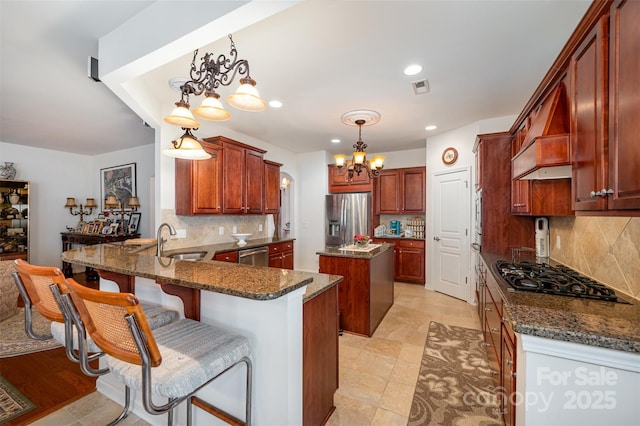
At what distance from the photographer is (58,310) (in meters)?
1.33

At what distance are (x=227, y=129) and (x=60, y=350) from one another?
3297 millimetres

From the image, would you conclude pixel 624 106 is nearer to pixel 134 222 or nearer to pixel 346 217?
pixel 346 217

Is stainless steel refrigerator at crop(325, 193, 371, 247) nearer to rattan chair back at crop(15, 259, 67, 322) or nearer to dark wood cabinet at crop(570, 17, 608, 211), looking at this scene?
dark wood cabinet at crop(570, 17, 608, 211)

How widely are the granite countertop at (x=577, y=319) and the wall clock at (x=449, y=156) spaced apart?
10.5ft

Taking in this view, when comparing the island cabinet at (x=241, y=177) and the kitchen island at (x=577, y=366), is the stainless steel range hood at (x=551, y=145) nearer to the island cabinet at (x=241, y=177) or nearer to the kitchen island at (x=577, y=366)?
the kitchen island at (x=577, y=366)

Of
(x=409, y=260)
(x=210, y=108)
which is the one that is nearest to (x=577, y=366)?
(x=210, y=108)

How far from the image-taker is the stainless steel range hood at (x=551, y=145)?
1.54 meters

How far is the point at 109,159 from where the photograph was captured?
231 inches

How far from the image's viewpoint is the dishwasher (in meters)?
3.76

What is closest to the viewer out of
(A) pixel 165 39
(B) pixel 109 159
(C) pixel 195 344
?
(C) pixel 195 344

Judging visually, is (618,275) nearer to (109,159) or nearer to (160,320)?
(160,320)

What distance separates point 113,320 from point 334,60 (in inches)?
93.7

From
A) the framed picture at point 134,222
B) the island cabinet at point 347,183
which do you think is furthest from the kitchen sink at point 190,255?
the island cabinet at point 347,183

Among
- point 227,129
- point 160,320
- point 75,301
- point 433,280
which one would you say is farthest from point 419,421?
point 227,129
